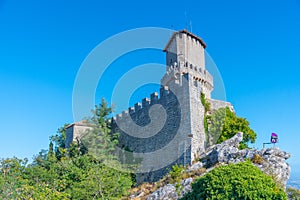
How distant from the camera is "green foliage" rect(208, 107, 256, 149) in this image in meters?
18.9

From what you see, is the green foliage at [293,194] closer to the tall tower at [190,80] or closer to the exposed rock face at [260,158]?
the exposed rock face at [260,158]

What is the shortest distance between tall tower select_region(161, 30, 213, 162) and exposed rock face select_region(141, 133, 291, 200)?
1.47m

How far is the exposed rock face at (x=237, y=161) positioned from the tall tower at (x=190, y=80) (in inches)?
57.8

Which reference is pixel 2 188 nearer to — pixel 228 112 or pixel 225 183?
pixel 225 183

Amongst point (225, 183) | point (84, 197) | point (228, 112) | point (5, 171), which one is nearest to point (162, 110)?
point (228, 112)

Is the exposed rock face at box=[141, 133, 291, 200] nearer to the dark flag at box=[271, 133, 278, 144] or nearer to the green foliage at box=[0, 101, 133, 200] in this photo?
the dark flag at box=[271, 133, 278, 144]

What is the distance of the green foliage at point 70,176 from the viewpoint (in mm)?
15017

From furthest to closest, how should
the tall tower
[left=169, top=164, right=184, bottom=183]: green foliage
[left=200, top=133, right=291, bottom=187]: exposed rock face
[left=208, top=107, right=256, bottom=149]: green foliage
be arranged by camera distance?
1. [left=208, top=107, right=256, bottom=149]: green foliage
2. the tall tower
3. [left=169, top=164, right=184, bottom=183]: green foliage
4. [left=200, top=133, right=291, bottom=187]: exposed rock face

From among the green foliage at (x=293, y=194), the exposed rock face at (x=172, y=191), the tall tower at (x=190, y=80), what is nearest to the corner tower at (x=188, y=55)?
the tall tower at (x=190, y=80)

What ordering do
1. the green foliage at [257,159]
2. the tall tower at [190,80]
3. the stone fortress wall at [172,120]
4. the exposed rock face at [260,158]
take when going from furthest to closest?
the stone fortress wall at [172,120] < the tall tower at [190,80] < the green foliage at [257,159] < the exposed rock face at [260,158]

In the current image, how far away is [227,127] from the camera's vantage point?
757 inches

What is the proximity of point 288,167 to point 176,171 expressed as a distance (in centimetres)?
523

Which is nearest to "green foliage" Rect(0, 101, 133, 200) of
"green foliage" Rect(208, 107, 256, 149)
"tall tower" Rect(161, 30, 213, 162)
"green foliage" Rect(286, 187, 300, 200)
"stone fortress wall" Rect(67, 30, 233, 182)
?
"stone fortress wall" Rect(67, 30, 233, 182)

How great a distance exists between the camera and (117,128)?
81.4ft
